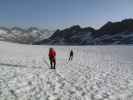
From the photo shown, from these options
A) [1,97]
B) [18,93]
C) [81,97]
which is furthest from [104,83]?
[1,97]

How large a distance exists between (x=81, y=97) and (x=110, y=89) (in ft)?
8.14

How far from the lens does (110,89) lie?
11.6m

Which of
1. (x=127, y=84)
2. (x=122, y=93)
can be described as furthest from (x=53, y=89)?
(x=127, y=84)

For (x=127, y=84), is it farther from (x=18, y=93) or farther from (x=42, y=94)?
(x=18, y=93)

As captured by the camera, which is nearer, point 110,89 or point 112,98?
point 112,98

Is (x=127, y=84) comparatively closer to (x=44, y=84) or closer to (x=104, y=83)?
(x=104, y=83)

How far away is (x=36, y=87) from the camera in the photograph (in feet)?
36.7

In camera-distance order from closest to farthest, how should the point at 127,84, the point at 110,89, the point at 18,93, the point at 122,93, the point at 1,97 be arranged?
the point at 1,97, the point at 18,93, the point at 122,93, the point at 110,89, the point at 127,84

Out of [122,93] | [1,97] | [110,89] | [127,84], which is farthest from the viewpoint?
[127,84]

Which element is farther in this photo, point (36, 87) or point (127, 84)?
point (127, 84)

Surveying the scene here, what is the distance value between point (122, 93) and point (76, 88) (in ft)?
8.72

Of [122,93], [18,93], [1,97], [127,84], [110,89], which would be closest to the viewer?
[1,97]

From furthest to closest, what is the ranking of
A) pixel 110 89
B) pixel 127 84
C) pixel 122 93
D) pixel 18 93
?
1. pixel 127 84
2. pixel 110 89
3. pixel 122 93
4. pixel 18 93

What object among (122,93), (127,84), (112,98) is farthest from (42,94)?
(127,84)
